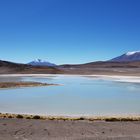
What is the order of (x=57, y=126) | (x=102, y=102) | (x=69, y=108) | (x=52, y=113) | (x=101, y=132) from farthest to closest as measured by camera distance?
(x=102, y=102), (x=69, y=108), (x=52, y=113), (x=57, y=126), (x=101, y=132)

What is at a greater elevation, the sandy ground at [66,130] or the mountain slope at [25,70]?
the mountain slope at [25,70]

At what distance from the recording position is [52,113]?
42.3 feet

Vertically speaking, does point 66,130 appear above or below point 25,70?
below

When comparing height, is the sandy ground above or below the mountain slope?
below

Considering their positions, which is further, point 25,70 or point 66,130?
point 25,70

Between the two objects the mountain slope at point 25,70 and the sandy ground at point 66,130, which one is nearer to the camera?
the sandy ground at point 66,130

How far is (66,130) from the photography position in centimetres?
880

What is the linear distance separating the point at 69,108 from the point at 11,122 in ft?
15.6

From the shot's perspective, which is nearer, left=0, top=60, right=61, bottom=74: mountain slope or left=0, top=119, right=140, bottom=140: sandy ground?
left=0, top=119, right=140, bottom=140: sandy ground

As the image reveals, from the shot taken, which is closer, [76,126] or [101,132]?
[101,132]

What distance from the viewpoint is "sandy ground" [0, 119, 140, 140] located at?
26.3 feet

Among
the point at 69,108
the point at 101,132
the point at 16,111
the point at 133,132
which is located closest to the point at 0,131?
the point at 101,132

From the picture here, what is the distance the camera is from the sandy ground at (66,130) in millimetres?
8008

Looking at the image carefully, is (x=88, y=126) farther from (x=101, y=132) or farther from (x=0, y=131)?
(x=0, y=131)
